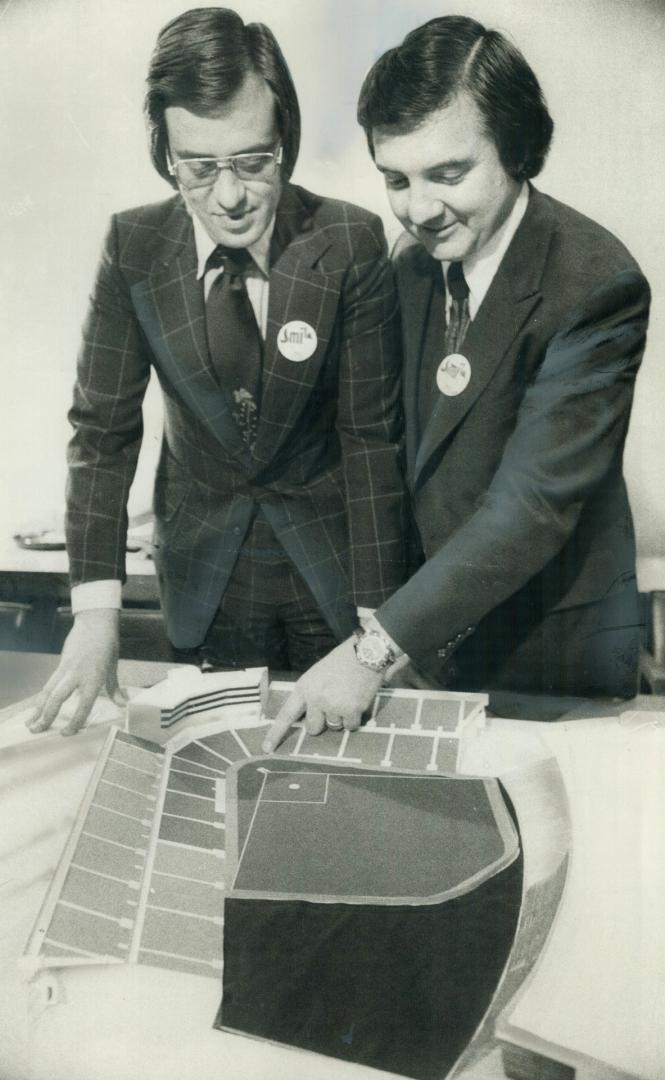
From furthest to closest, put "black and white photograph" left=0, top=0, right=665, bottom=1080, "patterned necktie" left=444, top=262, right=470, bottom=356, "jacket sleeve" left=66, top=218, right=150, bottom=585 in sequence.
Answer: "jacket sleeve" left=66, top=218, right=150, bottom=585 < "patterned necktie" left=444, top=262, right=470, bottom=356 < "black and white photograph" left=0, top=0, right=665, bottom=1080

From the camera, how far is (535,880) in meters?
1.34

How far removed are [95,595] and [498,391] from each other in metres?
0.76

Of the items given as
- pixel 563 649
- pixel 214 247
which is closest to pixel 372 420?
pixel 214 247

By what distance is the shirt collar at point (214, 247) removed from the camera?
4.90ft

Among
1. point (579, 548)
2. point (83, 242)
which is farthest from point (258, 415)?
point (579, 548)

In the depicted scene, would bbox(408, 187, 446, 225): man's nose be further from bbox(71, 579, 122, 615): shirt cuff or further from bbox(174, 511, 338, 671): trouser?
bbox(71, 579, 122, 615): shirt cuff

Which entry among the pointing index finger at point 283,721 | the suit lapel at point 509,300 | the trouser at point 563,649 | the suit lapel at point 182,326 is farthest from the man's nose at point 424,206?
the pointing index finger at point 283,721

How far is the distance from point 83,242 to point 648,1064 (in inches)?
59.9

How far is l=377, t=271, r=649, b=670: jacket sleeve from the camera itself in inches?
55.4

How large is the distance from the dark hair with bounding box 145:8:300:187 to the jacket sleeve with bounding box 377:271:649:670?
0.53m

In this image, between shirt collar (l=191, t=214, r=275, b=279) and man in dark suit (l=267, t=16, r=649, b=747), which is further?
shirt collar (l=191, t=214, r=275, b=279)

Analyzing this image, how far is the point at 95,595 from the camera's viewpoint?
1.64m

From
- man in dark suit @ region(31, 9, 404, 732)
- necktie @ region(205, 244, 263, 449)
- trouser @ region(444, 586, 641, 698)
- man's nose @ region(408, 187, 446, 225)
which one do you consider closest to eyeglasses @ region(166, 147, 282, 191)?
man in dark suit @ region(31, 9, 404, 732)

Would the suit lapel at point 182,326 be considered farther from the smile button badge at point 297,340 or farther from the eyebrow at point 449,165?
the eyebrow at point 449,165
